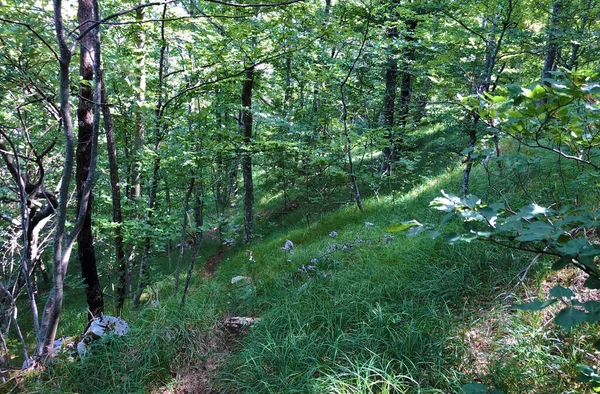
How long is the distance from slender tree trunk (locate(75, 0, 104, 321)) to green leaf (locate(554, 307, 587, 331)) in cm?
387

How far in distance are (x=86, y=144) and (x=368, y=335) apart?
11.8ft

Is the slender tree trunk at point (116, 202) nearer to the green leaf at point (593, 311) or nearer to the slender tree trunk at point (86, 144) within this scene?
the slender tree trunk at point (86, 144)

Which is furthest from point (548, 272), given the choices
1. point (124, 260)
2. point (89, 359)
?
point (124, 260)

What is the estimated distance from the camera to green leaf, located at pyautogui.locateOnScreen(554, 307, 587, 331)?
1071mm

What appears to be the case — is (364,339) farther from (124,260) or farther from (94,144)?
(124,260)

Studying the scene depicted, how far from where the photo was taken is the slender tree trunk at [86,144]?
11.3 ft

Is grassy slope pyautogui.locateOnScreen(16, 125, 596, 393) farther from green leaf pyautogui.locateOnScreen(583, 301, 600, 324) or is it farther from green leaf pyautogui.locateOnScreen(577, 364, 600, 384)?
green leaf pyautogui.locateOnScreen(583, 301, 600, 324)

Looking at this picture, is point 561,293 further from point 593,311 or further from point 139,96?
point 139,96

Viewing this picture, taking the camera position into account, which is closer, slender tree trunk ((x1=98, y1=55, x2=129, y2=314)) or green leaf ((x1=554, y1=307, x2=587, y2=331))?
green leaf ((x1=554, y1=307, x2=587, y2=331))

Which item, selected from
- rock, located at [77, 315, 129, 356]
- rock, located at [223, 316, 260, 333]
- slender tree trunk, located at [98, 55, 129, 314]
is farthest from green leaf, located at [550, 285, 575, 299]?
slender tree trunk, located at [98, 55, 129, 314]

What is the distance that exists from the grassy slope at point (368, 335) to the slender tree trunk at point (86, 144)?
94cm

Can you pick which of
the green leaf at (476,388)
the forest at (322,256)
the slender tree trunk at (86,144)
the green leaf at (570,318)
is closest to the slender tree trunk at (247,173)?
the forest at (322,256)

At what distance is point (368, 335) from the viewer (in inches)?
99.0

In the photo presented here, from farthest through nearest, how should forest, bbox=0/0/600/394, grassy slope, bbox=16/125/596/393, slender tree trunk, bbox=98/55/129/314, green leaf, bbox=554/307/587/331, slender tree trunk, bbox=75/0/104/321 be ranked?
slender tree trunk, bbox=98/55/129/314
slender tree trunk, bbox=75/0/104/321
grassy slope, bbox=16/125/596/393
forest, bbox=0/0/600/394
green leaf, bbox=554/307/587/331
